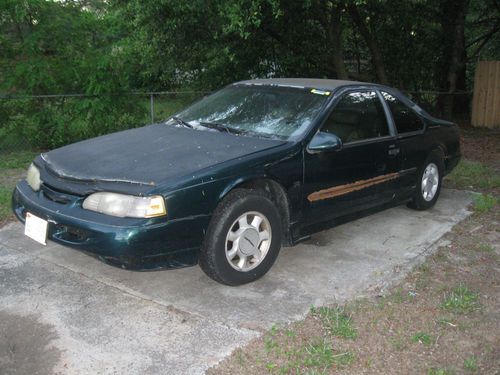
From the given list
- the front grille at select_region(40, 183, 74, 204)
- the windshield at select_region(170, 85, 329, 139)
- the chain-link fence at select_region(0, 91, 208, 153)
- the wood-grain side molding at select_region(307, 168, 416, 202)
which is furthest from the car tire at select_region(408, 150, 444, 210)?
the chain-link fence at select_region(0, 91, 208, 153)

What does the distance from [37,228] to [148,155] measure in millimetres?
919

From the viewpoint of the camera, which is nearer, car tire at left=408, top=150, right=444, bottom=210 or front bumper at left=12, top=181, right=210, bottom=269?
front bumper at left=12, top=181, right=210, bottom=269

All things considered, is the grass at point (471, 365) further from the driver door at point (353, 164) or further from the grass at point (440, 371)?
the driver door at point (353, 164)

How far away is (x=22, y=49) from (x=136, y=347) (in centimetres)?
664

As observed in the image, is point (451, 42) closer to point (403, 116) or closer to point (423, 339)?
point (403, 116)

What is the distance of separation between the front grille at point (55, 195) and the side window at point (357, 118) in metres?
2.07

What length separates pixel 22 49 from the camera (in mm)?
8414

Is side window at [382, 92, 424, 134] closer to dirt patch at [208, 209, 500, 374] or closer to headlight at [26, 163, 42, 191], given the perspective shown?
dirt patch at [208, 209, 500, 374]

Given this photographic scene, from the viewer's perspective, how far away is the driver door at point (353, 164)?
442cm

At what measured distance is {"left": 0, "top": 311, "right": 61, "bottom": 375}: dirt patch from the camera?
303cm

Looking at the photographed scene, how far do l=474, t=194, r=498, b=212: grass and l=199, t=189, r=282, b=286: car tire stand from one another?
2.96 metres

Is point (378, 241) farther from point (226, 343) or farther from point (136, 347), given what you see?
point (136, 347)

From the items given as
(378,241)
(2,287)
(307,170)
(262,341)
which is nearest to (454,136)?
(378,241)

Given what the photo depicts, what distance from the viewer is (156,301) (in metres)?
3.80
